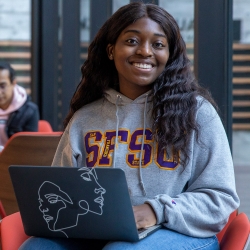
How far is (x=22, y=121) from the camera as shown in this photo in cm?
425

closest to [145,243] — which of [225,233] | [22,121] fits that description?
[225,233]

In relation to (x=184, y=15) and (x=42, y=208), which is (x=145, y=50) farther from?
(x=184, y=15)

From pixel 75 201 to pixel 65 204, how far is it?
3 centimetres

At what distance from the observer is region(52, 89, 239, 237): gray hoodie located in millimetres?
1767

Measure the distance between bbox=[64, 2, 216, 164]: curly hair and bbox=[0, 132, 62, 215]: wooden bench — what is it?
101cm

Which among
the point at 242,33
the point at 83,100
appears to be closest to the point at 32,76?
the point at 242,33

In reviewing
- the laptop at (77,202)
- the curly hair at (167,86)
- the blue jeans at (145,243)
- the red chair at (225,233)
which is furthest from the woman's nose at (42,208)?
the curly hair at (167,86)

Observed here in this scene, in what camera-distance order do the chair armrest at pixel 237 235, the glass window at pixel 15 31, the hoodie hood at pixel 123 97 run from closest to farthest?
the chair armrest at pixel 237 235, the hoodie hood at pixel 123 97, the glass window at pixel 15 31

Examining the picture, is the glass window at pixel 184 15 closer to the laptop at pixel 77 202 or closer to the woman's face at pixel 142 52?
the woman's face at pixel 142 52

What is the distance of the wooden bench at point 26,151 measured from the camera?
10.3 feet

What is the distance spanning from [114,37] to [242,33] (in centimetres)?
111

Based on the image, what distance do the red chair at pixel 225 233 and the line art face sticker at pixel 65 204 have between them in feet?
0.72

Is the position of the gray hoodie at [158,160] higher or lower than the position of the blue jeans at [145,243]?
higher

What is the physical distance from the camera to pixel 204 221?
176 centimetres
